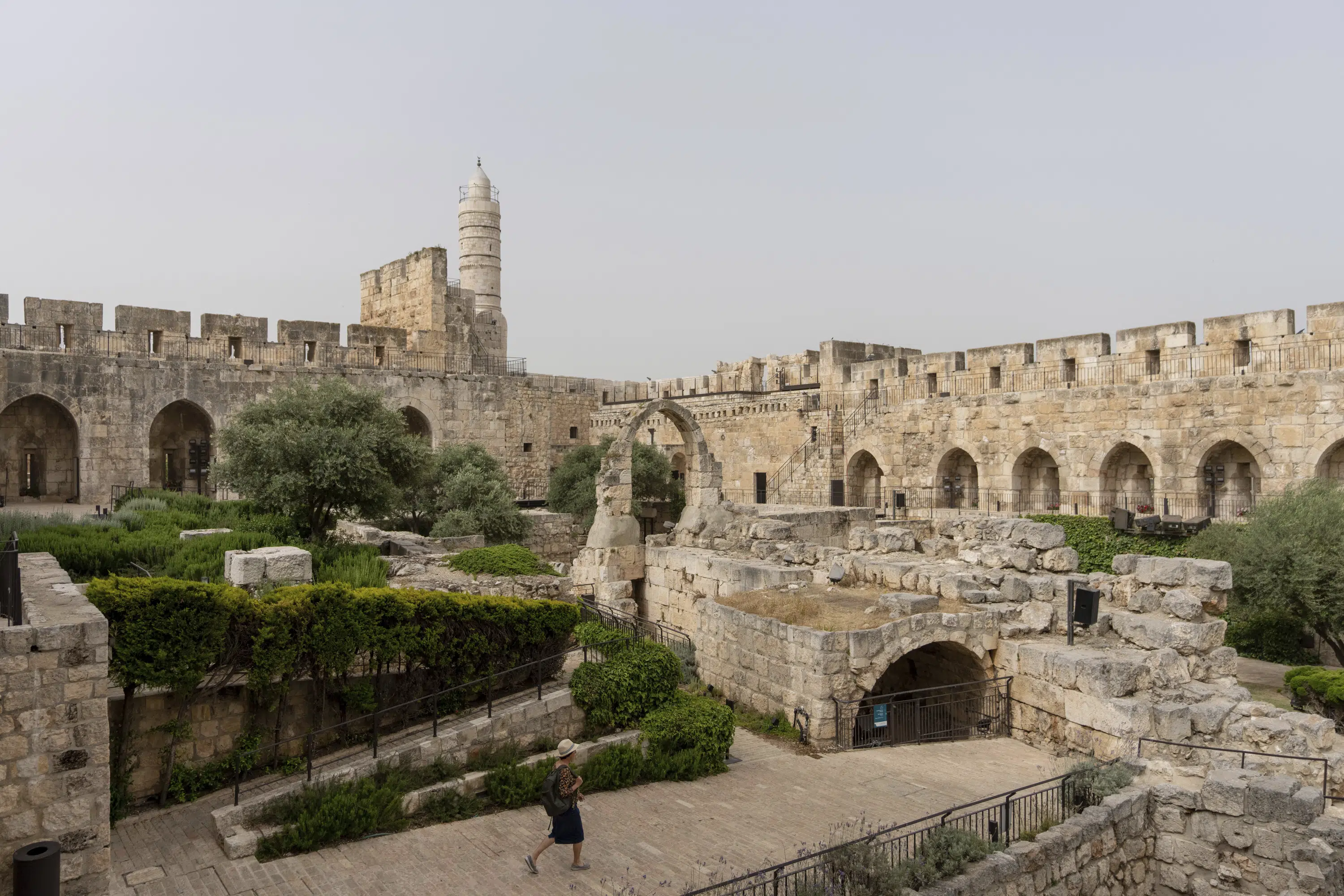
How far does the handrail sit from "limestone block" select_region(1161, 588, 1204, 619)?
182 cm

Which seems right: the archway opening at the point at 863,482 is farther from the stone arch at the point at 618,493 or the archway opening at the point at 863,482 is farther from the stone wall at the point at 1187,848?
the stone wall at the point at 1187,848

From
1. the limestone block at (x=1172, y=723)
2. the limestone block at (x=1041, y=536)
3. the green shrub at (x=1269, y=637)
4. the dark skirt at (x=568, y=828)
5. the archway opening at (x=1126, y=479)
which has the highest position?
the archway opening at (x=1126, y=479)

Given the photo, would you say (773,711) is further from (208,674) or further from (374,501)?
(374,501)

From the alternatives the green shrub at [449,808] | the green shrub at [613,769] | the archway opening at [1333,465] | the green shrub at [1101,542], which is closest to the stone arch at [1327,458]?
the archway opening at [1333,465]

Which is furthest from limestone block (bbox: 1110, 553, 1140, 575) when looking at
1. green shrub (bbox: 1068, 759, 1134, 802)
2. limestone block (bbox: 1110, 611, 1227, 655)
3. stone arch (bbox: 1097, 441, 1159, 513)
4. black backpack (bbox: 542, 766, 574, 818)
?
stone arch (bbox: 1097, 441, 1159, 513)

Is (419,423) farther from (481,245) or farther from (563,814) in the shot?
(563,814)

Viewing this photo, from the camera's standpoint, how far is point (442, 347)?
93.0ft

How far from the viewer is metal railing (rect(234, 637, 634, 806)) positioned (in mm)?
7734

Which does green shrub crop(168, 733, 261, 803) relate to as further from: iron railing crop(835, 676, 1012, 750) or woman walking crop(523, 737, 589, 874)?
iron railing crop(835, 676, 1012, 750)

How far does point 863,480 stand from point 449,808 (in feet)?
68.2

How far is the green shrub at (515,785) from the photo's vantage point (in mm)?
7773

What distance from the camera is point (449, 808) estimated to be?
7.50 meters

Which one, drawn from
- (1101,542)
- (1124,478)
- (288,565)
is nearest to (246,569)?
(288,565)

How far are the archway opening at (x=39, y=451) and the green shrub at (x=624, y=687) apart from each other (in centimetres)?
1875
